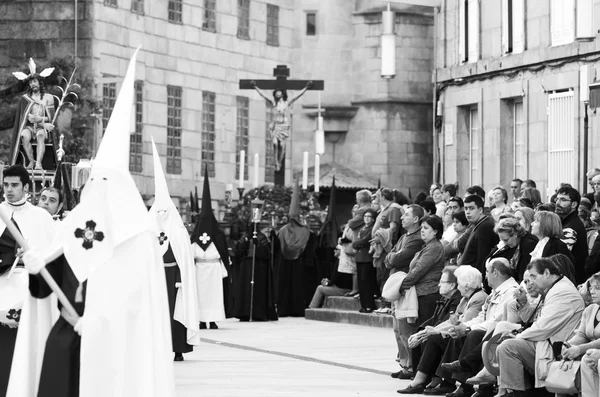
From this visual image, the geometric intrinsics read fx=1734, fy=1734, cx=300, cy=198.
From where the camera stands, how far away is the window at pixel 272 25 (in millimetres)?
48594

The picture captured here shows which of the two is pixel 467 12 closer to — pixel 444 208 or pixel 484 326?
pixel 444 208

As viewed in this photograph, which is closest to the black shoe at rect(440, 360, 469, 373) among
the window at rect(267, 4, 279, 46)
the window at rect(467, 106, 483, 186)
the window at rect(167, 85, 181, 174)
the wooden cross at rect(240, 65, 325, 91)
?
the window at rect(467, 106, 483, 186)

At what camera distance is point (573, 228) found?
17047mm

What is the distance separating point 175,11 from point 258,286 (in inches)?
679

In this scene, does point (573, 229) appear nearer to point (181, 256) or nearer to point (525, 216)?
point (525, 216)

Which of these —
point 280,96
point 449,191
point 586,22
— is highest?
point 586,22

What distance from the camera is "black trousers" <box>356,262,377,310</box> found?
2561 cm

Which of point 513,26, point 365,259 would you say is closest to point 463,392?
point 365,259

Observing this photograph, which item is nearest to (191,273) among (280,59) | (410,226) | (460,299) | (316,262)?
(410,226)

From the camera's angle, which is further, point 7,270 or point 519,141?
point 519,141

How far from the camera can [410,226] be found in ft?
61.9

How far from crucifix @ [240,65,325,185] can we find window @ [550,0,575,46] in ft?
26.1

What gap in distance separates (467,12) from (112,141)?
23720 millimetres

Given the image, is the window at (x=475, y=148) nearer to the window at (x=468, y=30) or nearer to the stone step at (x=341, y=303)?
the window at (x=468, y=30)
